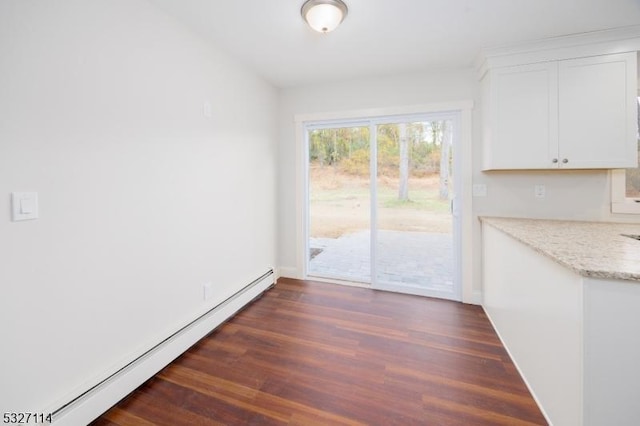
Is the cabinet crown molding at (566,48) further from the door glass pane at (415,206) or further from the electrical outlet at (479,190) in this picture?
the electrical outlet at (479,190)

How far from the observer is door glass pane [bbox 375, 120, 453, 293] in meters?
3.03

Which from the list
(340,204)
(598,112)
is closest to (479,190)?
(598,112)

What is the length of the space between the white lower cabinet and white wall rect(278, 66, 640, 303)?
114cm

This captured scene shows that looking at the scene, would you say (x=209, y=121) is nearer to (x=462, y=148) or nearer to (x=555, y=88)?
(x=462, y=148)

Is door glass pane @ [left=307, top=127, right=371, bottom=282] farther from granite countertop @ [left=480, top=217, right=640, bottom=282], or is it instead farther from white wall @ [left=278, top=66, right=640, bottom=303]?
granite countertop @ [left=480, top=217, right=640, bottom=282]

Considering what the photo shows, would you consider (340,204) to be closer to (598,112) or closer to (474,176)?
(474,176)

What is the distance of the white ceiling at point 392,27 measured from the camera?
6.11ft

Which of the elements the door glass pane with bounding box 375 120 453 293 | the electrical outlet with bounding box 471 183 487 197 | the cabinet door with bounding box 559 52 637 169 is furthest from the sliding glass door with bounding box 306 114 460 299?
the cabinet door with bounding box 559 52 637 169

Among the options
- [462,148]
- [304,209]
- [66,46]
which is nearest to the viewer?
[66,46]

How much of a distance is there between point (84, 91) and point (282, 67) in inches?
74.8

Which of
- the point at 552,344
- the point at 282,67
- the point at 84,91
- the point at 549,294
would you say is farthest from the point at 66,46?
the point at 552,344

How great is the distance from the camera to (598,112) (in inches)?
86.6

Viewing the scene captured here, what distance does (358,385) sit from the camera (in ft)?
5.65

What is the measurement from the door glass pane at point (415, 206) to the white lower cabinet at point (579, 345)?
4.28 ft
